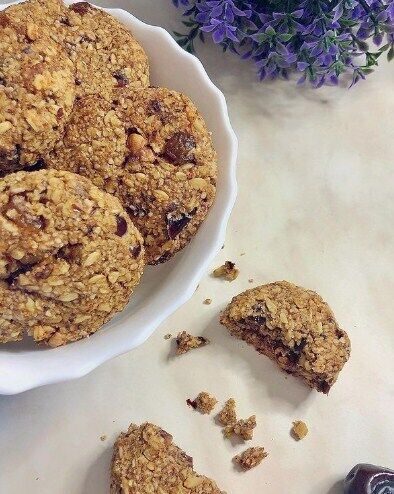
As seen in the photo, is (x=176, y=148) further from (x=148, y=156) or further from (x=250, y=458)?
(x=250, y=458)

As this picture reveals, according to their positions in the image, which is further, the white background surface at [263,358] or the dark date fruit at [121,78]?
the white background surface at [263,358]

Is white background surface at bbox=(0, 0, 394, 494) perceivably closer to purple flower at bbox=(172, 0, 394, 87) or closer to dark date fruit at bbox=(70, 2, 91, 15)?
purple flower at bbox=(172, 0, 394, 87)

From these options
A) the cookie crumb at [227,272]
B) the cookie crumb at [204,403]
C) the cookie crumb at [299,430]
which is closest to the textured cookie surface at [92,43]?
the cookie crumb at [227,272]

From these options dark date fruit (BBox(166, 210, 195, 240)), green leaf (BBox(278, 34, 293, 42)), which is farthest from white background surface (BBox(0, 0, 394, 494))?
dark date fruit (BBox(166, 210, 195, 240))

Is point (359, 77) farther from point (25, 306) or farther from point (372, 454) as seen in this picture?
point (25, 306)

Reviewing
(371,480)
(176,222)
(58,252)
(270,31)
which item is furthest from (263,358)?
(270,31)

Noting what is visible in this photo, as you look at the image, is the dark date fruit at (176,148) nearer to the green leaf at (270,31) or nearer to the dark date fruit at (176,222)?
the dark date fruit at (176,222)

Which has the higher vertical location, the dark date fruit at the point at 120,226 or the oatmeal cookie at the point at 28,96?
the oatmeal cookie at the point at 28,96
